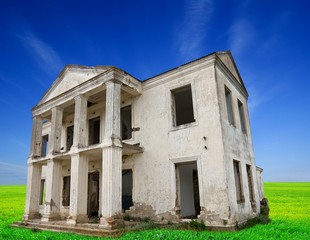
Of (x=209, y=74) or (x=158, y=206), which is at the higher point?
(x=209, y=74)

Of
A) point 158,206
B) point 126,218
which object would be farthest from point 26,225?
Answer: point 158,206

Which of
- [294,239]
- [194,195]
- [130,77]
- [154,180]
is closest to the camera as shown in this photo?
[294,239]

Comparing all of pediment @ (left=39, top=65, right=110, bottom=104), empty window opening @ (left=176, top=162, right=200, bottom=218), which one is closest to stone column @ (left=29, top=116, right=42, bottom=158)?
pediment @ (left=39, top=65, right=110, bottom=104)

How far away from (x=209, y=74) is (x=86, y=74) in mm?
6154

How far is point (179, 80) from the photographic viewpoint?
1127cm

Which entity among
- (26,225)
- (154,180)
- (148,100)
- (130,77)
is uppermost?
(130,77)

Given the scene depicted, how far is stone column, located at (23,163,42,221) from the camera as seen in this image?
1340 cm

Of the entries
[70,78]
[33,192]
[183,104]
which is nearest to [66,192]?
[33,192]

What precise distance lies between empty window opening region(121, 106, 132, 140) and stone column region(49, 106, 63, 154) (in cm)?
346

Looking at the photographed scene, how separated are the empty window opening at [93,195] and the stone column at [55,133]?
2597mm

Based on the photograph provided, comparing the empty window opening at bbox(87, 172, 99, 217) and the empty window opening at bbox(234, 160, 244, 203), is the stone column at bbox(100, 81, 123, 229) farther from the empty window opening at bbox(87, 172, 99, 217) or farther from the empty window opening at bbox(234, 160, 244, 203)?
the empty window opening at bbox(234, 160, 244, 203)

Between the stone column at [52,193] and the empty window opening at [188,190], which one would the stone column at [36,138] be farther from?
the empty window opening at [188,190]

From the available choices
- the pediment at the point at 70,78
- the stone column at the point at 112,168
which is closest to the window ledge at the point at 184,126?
the stone column at the point at 112,168

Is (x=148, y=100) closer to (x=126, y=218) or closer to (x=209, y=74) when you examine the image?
(x=209, y=74)
